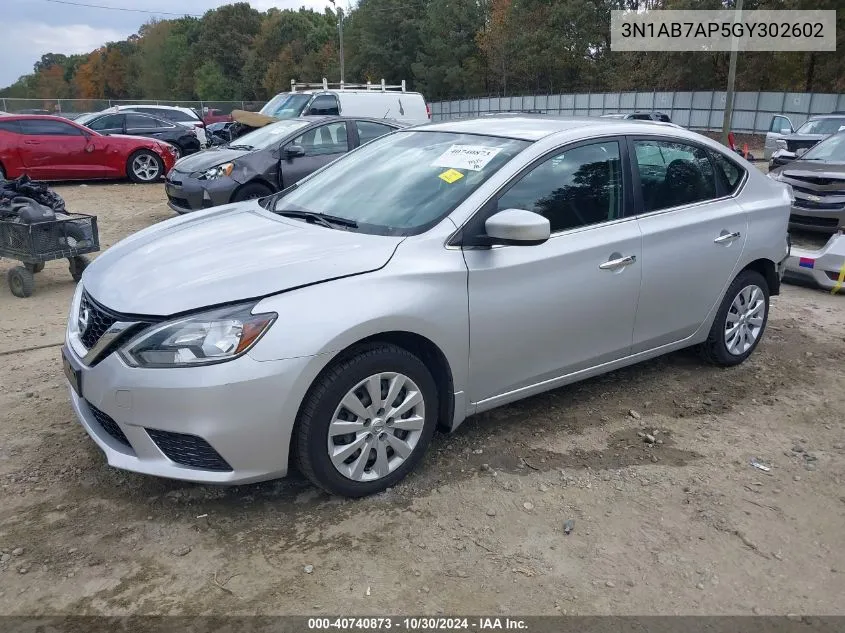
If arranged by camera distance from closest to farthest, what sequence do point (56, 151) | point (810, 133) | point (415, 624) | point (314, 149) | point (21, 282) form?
1. point (415, 624)
2. point (21, 282)
3. point (314, 149)
4. point (56, 151)
5. point (810, 133)

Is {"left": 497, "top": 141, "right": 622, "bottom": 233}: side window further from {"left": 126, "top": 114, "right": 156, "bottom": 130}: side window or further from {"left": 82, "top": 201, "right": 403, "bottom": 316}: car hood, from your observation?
{"left": 126, "top": 114, "right": 156, "bottom": 130}: side window

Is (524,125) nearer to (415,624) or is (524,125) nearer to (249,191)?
(415,624)

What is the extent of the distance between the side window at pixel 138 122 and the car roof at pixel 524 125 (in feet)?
49.8

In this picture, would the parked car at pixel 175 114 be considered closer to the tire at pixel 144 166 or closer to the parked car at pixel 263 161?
the tire at pixel 144 166

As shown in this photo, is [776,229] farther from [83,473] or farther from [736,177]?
[83,473]

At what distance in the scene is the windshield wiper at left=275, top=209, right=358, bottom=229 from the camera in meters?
3.60

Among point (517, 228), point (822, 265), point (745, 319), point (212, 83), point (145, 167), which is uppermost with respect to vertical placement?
point (212, 83)

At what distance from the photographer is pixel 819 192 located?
8891 millimetres

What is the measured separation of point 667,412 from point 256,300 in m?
2.68

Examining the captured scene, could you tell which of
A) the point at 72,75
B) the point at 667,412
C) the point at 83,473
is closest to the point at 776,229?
the point at 667,412

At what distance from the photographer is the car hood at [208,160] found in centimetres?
938

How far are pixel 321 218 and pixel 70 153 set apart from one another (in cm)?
1197

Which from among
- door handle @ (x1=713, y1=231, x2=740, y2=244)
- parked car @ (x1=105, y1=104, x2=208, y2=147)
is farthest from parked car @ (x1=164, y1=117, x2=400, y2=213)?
parked car @ (x1=105, y1=104, x2=208, y2=147)

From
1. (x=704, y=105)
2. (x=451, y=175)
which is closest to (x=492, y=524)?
(x=451, y=175)
